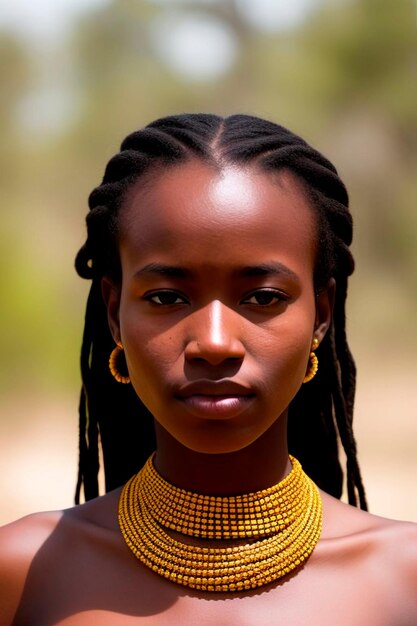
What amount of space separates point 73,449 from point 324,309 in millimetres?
6343

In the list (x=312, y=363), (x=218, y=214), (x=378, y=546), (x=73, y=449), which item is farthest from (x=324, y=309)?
(x=73, y=449)

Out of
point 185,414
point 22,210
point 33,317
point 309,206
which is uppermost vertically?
point 22,210

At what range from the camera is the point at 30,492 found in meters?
7.34

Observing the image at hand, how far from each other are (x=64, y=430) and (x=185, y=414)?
7.15 meters

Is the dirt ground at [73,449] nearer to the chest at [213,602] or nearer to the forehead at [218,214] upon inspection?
the chest at [213,602]

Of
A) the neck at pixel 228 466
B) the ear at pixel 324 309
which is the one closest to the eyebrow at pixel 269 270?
the ear at pixel 324 309

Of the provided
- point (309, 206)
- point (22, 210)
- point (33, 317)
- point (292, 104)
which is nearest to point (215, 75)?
point (292, 104)

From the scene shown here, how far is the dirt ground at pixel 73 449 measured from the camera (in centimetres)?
711

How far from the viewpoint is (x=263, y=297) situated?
87.9 inches

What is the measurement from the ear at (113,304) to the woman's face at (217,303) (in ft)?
0.52

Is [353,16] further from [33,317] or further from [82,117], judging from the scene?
[33,317]

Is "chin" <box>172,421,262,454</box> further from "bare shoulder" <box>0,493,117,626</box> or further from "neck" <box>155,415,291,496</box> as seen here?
"bare shoulder" <box>0,493,117,626</box>

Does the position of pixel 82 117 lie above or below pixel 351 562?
above

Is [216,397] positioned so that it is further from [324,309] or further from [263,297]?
[324,309]
